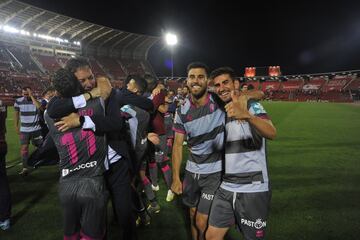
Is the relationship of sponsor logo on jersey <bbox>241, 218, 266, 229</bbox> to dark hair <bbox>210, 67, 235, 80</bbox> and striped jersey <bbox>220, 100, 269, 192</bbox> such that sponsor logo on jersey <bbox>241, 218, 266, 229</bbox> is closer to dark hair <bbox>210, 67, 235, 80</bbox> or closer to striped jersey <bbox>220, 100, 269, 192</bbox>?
striped jersey <bbox>220, 100, 269, 192</bbox>

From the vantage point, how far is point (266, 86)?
8206cm

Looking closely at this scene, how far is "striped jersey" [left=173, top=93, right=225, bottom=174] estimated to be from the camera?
139 inches

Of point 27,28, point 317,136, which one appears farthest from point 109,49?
point 317,136

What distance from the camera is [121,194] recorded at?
348 centimetres

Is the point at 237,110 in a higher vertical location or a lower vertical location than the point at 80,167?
higher

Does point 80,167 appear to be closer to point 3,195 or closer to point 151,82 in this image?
point 3,195

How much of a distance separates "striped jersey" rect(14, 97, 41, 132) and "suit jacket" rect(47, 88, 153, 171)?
17.4 feet

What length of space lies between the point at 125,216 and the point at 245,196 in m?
1.50

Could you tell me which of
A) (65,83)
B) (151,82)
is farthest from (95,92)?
(151,82)

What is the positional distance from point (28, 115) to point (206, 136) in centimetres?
633

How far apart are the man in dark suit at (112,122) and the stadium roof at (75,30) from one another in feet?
136

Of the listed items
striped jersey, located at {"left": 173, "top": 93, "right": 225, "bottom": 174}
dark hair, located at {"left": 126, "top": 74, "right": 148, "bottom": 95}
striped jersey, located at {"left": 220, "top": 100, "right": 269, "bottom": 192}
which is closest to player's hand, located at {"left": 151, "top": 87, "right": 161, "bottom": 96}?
dark hair, located at {"left": 126, "top": 74, "right": 148, "bottom": 95}

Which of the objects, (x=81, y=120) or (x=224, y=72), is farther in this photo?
(x=224, y=72)

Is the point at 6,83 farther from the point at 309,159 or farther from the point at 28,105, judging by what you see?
the point at 309,159
